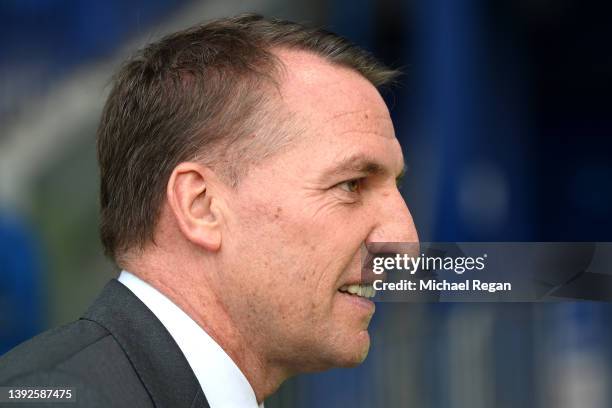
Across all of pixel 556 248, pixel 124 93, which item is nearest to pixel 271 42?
pixel 124 93

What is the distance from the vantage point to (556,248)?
241cm

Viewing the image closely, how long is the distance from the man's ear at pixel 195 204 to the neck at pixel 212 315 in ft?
0.31

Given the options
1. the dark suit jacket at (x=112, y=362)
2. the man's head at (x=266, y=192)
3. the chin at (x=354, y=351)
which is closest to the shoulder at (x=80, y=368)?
the dark suit jacket at (x=112, y=362)

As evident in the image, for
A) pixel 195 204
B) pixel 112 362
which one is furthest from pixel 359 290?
pixel 112 362

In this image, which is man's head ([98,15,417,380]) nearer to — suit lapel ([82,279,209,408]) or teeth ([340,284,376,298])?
teeth ([340,284,376,298])

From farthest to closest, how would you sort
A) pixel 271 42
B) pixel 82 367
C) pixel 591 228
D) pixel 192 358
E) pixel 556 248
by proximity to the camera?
pixel 591 228 → pixel 556 248 → pixel 271 42 → pixel 192 358 → pixel 82 367

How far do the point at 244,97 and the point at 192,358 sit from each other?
57 centimetres

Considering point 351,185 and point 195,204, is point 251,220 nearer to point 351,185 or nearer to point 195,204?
point 195,204

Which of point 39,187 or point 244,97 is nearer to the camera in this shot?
point 244,97

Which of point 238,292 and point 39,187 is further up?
point 39,187

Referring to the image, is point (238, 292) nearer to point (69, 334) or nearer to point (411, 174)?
point (69, 334)

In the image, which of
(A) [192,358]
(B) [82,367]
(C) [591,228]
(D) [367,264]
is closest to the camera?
(B) [82,367]

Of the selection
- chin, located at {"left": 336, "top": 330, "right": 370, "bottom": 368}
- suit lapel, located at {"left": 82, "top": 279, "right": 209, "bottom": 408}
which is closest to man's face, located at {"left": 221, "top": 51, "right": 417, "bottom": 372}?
chin, located at {"left": 336, "top": 330, "right": 370, "bottom": 368}

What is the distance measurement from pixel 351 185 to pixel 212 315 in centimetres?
40
